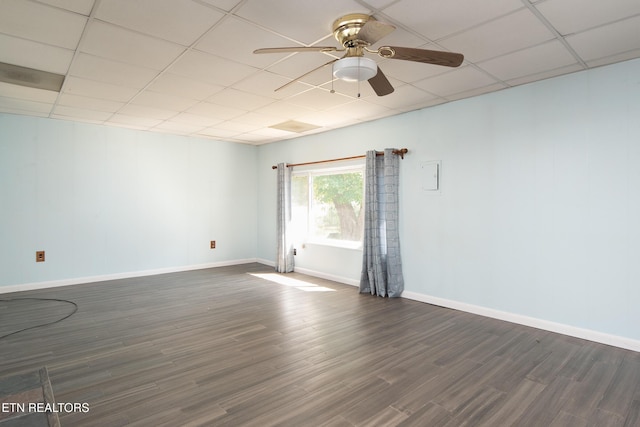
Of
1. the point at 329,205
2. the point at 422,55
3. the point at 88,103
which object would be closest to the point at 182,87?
the point at 88,103

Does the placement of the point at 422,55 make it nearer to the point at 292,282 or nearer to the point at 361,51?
the point at 361,51

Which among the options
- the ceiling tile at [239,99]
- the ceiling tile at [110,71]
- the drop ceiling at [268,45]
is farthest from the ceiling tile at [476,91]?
the ceiling tile at [110,71]

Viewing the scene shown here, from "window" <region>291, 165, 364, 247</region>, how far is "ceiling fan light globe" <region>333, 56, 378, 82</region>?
2.97m

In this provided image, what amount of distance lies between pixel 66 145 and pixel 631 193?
272 inches

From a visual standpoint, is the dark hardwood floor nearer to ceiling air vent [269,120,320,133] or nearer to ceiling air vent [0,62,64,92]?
ceiling air vent [0,62,64,92]

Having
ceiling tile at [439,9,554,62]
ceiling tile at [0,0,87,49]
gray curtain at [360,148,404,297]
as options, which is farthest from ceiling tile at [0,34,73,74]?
gray curtain at [360,148,404,297]

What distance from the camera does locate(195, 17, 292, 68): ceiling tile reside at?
2395mm

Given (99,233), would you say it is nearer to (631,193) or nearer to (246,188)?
(246,188)

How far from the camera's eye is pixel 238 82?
344 cm

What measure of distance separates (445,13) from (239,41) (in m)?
1.46

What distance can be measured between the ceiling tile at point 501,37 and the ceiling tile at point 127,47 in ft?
7.08

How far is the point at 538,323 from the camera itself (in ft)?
11.5

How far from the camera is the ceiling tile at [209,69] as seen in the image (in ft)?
9.48

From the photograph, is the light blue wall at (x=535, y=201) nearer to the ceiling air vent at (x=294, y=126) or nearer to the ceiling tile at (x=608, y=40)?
the ceiling tile at (x=608, y=40)
